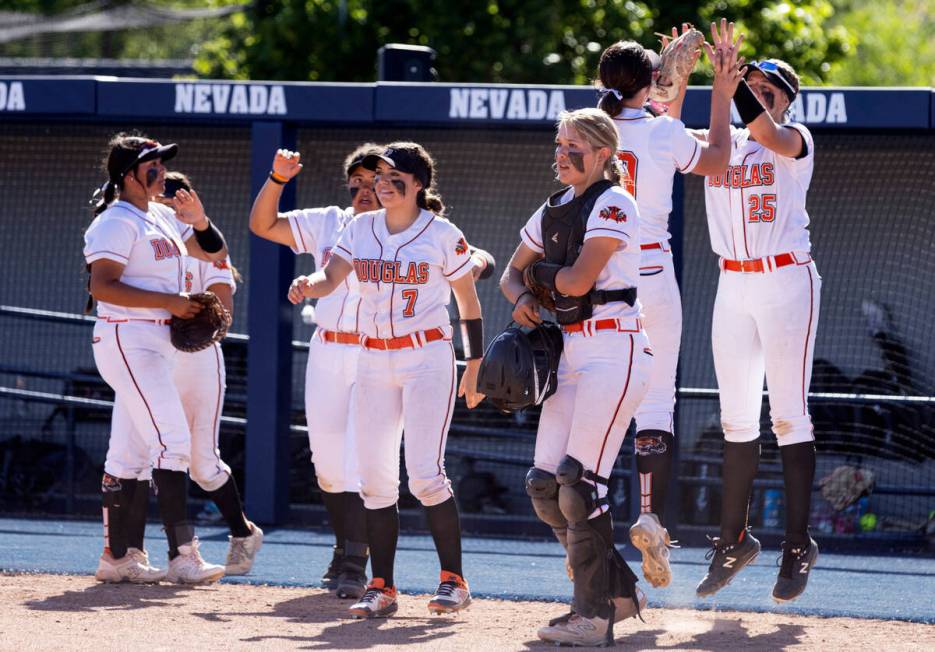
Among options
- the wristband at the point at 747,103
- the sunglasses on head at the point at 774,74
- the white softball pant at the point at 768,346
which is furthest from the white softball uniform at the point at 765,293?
the wristband at the point at 747,103

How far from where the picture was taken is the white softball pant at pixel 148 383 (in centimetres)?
556

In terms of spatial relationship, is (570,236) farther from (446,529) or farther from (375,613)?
(375,613)

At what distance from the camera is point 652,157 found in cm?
496

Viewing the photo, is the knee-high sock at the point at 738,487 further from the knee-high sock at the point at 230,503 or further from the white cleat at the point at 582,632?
the knee-high sock at the point at 230,503

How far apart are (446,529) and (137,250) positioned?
1.78m

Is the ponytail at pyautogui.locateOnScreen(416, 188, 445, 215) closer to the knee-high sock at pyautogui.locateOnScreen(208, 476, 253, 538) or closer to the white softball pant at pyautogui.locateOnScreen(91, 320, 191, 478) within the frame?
the white softball pant at pyautogui.locateOnScreen(91, 320, 191, 478)

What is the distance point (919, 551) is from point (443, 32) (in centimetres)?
846

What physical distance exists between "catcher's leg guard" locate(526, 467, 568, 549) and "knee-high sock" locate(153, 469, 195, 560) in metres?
1.83

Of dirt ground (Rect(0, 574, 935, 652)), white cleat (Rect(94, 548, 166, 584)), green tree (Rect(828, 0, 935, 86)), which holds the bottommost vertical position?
dirt ground (Rect(0, 574, 935, 652))

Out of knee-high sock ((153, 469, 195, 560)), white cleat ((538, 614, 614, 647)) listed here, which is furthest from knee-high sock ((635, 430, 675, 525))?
knee-high sock ((153, 469, 195, 560))

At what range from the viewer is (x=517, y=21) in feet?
46.6

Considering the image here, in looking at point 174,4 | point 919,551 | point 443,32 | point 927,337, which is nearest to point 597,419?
point 919,551

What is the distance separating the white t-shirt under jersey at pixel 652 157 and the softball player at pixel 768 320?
0.86ft

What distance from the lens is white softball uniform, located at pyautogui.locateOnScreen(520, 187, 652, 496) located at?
14.3 ft
